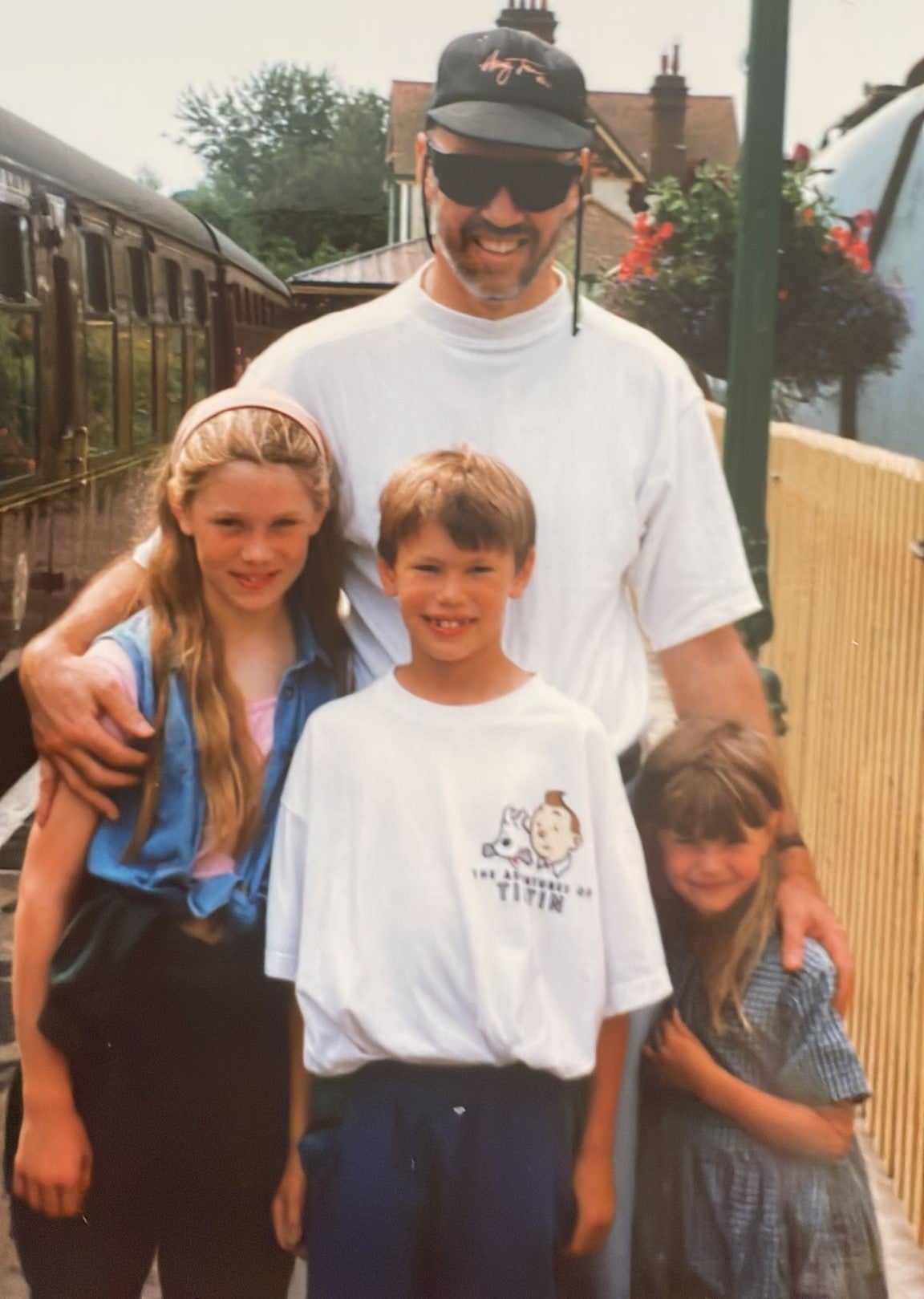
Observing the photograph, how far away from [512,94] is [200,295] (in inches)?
24.3

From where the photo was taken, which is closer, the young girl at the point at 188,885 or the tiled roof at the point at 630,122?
the young girl at the point at 188,885

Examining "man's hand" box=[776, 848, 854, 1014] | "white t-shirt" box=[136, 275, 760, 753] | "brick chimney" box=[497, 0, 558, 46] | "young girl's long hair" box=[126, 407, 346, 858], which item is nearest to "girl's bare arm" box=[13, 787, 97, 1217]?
"young girl's long hair" box=[126, 407, 346, 858]

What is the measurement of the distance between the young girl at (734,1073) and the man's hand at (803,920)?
0.02 metres

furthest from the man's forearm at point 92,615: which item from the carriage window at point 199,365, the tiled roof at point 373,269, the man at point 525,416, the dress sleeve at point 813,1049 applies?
the dress sleeve at point 813,1049

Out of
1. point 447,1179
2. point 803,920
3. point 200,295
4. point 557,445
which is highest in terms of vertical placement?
point 200,295

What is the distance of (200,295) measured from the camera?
8.75 feet

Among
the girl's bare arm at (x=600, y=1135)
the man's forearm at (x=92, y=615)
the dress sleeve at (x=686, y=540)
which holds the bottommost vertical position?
the girl's bare arm at (x=600, y=1135)

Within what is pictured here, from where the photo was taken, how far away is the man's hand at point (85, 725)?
235 cm

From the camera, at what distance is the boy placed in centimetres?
223

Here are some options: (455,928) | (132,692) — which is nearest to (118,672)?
(132,692)

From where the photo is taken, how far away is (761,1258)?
2.50m

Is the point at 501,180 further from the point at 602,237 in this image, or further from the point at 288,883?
the point at 288,883

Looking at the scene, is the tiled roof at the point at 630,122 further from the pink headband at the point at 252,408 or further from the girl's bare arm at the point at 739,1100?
the girl's bare arm at the point at 739,1100

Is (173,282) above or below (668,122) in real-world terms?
below
